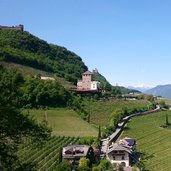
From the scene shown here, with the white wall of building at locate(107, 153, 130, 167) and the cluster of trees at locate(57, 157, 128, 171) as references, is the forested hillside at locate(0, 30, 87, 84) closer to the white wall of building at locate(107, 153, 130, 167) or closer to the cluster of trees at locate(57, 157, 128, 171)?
the white wall of building at locate(107, 153, 130, 167)

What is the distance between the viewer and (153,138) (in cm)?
7975

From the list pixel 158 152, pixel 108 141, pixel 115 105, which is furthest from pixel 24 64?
pixel 158 152

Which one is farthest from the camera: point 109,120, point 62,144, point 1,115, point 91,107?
point 91,107

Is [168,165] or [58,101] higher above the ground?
[58,101]

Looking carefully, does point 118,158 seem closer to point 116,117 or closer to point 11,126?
point 116,117

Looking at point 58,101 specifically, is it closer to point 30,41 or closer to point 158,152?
point 158,152

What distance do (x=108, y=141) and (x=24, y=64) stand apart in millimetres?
69473

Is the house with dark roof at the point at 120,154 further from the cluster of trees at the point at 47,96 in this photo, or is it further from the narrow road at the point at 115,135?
the cluster of trees at the point at 47,96

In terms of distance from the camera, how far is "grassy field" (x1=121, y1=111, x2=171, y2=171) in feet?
209

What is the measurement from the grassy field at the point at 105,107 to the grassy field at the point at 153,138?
19.4ft

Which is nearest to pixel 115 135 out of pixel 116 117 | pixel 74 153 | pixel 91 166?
pixel 116 117

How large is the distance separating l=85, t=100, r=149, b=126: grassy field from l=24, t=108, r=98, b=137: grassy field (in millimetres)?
5464

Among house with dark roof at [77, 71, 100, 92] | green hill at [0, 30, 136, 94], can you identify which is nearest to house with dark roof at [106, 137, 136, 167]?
green hill at [0, 30, 136, 94]

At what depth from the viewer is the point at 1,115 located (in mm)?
14336
